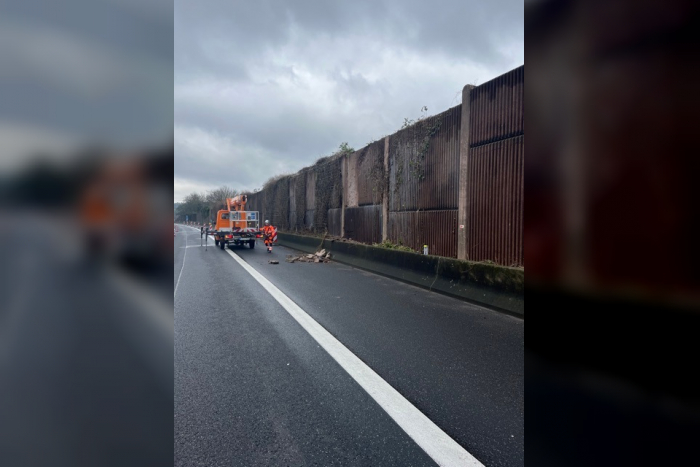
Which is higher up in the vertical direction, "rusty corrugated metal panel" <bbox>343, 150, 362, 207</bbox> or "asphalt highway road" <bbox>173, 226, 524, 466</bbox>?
"rusty corrugated metal panel" <bbox>343, 150, 362, 207</bbox>

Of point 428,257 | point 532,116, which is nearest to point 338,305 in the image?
point 428,257

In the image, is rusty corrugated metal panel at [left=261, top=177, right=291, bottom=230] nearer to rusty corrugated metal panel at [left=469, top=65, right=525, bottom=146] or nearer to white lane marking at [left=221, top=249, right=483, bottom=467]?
rusty corrugated metal panel at [left=469, top=65, right=525, bottom=146]

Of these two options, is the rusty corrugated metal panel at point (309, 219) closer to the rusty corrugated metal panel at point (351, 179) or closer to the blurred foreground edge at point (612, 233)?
the rusty corrugated metal panel at point (351, 179)

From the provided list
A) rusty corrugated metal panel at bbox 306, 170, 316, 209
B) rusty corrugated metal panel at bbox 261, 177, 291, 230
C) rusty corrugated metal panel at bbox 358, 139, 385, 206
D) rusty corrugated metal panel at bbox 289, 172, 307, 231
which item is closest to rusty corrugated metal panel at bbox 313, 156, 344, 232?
rusty corrugated metal panel at bbox 306, 170, 316, 209

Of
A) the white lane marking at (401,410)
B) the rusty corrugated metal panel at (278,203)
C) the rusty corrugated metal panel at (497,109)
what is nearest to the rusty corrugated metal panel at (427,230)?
the rusty corrugated metal panel at (497,109)

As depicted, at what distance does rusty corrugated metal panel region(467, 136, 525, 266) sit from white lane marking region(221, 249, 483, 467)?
4015 millimetres

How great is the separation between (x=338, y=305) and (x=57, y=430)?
692 cm

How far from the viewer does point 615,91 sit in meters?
0.63

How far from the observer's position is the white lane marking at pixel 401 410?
2662 millimetres

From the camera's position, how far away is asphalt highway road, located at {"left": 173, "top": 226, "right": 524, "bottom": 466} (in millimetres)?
2779

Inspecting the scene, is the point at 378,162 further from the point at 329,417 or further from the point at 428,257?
the point at 329,417

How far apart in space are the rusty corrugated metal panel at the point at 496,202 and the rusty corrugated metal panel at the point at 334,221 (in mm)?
10188

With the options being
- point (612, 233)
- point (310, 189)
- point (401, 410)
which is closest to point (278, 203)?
point (310, 189)

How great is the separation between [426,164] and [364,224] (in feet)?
16.5
